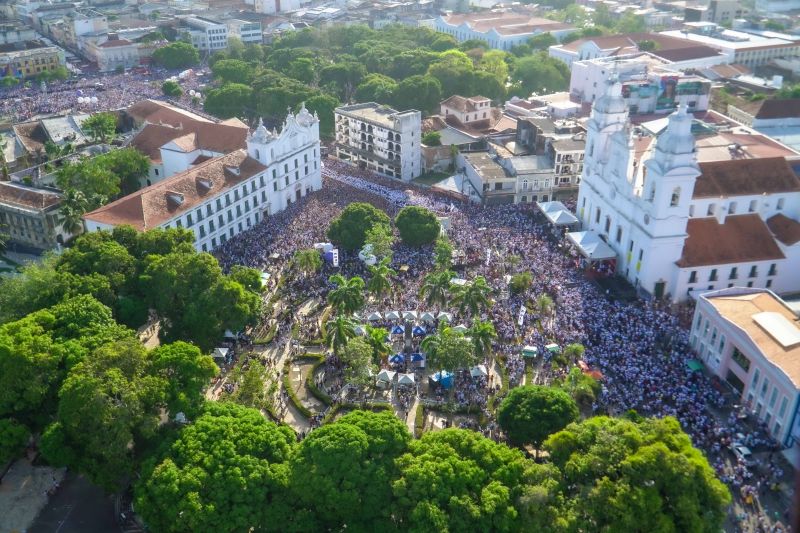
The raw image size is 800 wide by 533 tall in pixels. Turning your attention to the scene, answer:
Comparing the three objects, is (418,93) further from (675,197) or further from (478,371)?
(478,371)

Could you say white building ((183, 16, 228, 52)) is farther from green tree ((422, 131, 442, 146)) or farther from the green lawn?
the green lawn

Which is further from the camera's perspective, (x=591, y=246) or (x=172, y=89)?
(x=172, y=89)

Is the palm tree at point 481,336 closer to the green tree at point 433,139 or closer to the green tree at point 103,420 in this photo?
the green tree at point 103,420

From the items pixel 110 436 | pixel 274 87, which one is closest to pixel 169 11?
pixel 274 87

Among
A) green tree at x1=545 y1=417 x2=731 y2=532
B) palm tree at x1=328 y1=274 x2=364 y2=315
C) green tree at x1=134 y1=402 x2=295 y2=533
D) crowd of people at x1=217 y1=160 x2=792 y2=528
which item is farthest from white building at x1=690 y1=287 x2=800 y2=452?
green tree at x1=134 y1=402 x2=295 y2=533

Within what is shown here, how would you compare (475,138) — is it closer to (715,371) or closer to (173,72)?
(715,371)

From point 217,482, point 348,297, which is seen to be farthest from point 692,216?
point 217,482
